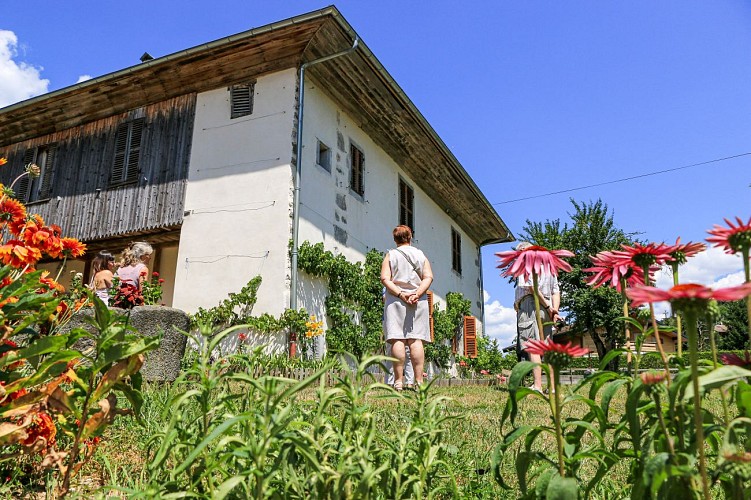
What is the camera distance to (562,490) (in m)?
1.02

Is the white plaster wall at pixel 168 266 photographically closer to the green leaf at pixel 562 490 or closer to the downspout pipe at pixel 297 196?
the downspout pipe at pixel 297 196

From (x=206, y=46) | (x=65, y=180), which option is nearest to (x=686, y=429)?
(x=206, y=46)

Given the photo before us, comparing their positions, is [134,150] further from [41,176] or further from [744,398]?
[744,398]

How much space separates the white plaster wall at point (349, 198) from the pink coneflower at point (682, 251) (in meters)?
7.70

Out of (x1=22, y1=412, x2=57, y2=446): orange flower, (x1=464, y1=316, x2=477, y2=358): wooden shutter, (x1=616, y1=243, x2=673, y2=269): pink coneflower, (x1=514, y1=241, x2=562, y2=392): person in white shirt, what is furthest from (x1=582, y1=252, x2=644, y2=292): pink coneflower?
(x1=464, y1=316, x2=477, y2=358): wooden shutter

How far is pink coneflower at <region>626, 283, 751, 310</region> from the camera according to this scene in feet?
2.70

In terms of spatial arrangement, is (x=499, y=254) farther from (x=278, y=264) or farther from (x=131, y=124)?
(x=131, y=124)

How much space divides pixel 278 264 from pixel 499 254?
23.6 feet

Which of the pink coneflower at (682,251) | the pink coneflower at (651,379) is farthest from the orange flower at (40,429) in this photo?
the pink coneflower at (682,251)

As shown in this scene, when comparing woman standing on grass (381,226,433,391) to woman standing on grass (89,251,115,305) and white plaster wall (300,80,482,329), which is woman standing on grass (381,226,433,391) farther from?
white plaster wall (300,80,482,329)

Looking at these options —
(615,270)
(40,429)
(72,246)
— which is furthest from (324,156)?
(615,270)

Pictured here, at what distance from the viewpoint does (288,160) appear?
29.1 ft

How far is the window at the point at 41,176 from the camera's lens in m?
11.6

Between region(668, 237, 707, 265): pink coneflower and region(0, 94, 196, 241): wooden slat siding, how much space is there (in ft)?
30.2
